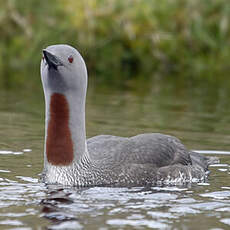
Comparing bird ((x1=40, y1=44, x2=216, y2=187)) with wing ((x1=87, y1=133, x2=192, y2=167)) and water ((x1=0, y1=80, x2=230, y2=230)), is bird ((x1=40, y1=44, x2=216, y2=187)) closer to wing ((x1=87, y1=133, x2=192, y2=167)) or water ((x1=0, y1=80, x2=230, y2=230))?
wing ((x1=87, y1=133, x2=192, y2=167))

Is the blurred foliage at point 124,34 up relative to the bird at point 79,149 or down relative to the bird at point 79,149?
up

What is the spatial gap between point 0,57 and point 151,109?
872 cm

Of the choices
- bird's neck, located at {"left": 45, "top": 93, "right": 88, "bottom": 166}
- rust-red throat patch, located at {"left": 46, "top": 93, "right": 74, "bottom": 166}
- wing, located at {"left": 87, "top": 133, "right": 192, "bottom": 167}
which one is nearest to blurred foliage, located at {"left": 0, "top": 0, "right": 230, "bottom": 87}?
wing, located at {"left": 87, "top": 133, "right": 192, "bottom": 167}

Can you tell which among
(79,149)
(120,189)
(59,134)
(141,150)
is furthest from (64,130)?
(141,150)

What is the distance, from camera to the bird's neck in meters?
7.67

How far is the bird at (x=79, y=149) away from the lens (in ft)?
24.9

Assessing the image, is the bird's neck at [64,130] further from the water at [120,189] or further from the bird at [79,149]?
the water at [120,189]

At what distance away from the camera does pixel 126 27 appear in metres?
21.4

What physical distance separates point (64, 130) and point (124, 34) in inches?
558

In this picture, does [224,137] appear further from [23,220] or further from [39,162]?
[23,220]

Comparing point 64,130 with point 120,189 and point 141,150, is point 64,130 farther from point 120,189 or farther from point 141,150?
point 141,150

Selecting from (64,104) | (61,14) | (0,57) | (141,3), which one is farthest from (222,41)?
(64,104)

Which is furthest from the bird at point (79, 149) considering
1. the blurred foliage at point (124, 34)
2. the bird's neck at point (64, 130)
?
the blurred foliage at point (124, 34)

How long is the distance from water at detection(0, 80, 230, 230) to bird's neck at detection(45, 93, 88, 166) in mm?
346
